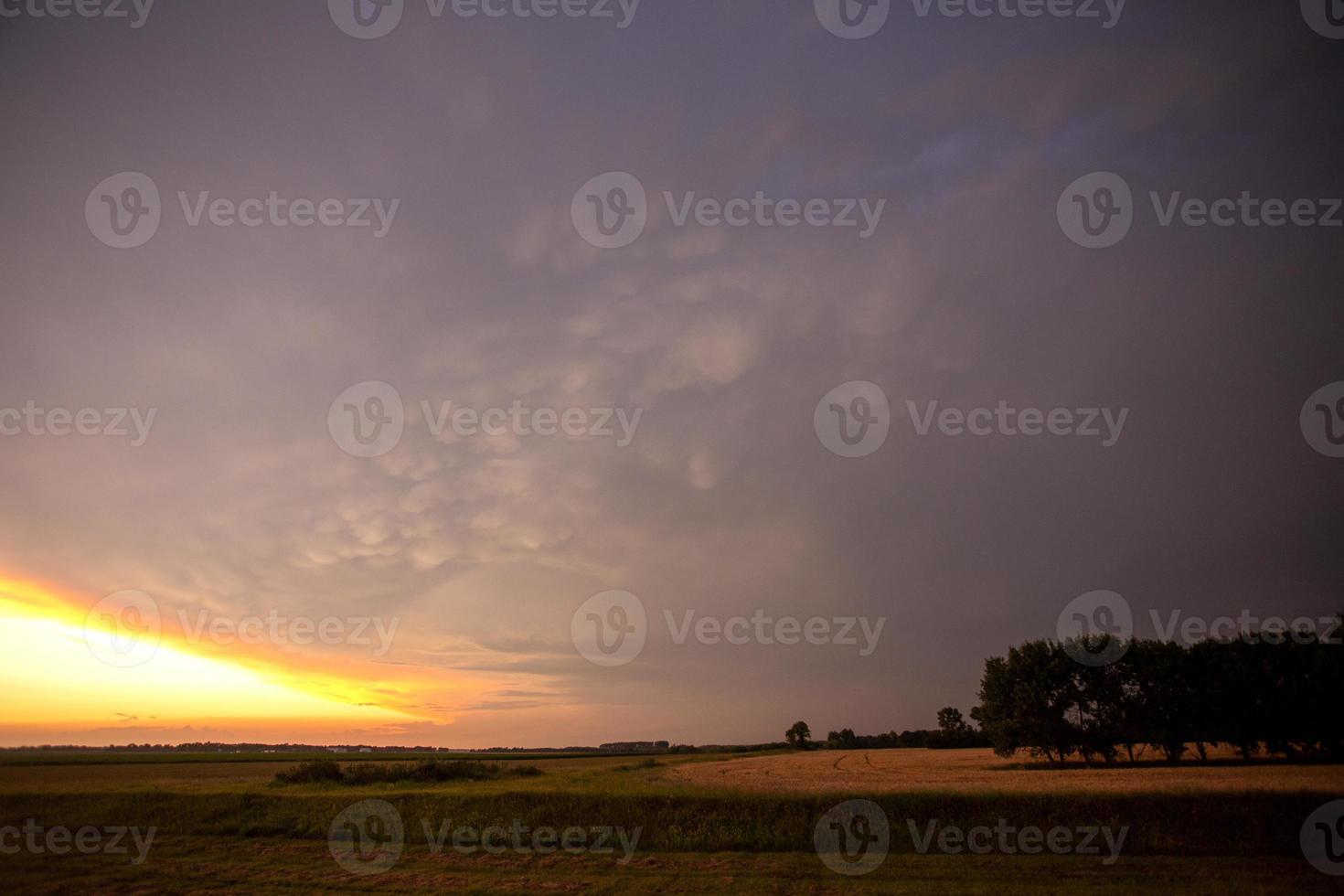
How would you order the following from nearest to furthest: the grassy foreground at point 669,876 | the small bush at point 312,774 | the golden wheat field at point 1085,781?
1. the grassy foreground at point 669,876
2. the golden wheat field at point 1085,781
3. the small bush at point 312,774

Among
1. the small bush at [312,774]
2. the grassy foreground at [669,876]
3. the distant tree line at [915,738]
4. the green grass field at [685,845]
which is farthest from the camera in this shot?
the distant tree line at [915,738]

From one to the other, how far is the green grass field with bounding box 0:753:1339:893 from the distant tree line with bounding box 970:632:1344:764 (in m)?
35.7

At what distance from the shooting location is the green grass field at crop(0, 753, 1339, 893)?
20.5 m

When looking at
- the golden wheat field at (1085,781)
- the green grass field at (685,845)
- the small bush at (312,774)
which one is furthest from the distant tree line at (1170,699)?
the small bush at (312,774)

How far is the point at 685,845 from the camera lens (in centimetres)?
2527

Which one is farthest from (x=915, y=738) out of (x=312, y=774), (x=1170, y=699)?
(x=312, y=774)

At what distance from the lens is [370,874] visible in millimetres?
22562

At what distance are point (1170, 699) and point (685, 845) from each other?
51023mm

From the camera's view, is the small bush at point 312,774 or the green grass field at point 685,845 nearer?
the green grass field at point 685,845

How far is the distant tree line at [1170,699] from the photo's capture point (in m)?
51.2

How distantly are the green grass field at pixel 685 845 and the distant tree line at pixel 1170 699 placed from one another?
35694 mm

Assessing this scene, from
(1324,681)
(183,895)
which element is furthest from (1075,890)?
(1324,681)

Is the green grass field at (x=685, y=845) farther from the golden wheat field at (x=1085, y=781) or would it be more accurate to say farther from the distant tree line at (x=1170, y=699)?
the distant tree line at (x=1170, y=699)

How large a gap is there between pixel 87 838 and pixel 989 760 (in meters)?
68.9
